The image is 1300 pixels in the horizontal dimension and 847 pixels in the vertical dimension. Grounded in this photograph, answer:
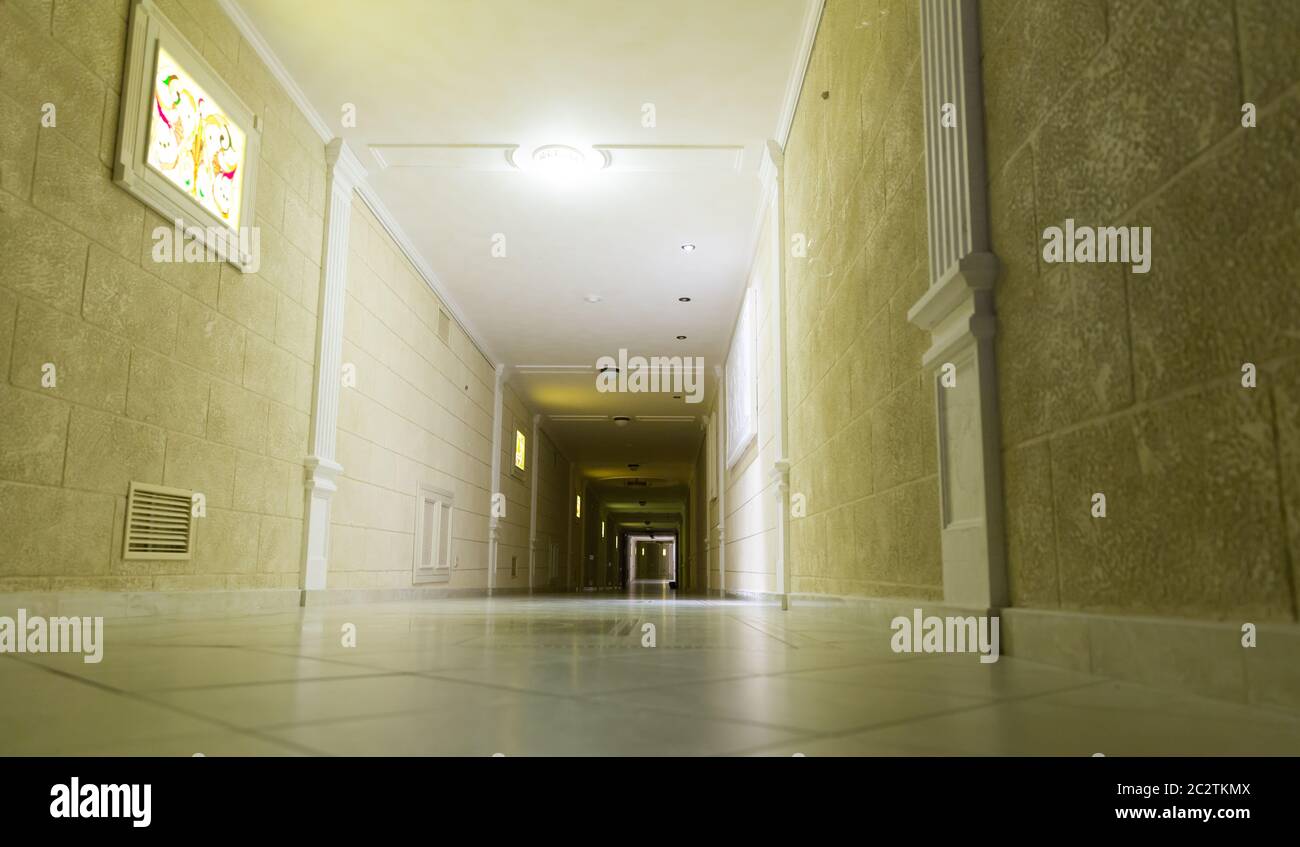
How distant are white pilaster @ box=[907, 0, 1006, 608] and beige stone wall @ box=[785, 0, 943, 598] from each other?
18 centimetres

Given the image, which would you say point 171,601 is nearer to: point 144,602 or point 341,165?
point 144,602

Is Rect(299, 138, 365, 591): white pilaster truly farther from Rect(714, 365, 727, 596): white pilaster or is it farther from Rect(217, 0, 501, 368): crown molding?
Rect(714, 365, 727, 596): white pilaster

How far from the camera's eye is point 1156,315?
1479mm

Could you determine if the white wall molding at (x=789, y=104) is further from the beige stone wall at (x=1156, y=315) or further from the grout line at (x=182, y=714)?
the grout line at (x=182, y=714)

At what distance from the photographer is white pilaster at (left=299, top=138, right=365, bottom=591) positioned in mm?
5680

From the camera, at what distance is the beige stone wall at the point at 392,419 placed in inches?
258

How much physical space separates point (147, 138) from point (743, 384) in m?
6.01

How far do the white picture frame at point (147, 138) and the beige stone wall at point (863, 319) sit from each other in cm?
340

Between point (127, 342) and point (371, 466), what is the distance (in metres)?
3.33

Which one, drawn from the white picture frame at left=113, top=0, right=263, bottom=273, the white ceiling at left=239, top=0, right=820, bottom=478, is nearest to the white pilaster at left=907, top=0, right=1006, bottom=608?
the white ceiling at left=239, top=0, right=820, bottom=478

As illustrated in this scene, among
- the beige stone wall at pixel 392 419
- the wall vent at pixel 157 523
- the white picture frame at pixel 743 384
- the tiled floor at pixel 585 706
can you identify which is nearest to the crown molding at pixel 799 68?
the white picture frame at pixel 743 384

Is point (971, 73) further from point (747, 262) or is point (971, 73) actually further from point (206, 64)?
point (747, 262)

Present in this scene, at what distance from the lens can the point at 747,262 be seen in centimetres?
822

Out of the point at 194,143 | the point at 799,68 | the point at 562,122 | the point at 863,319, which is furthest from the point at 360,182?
the point at 863,319
